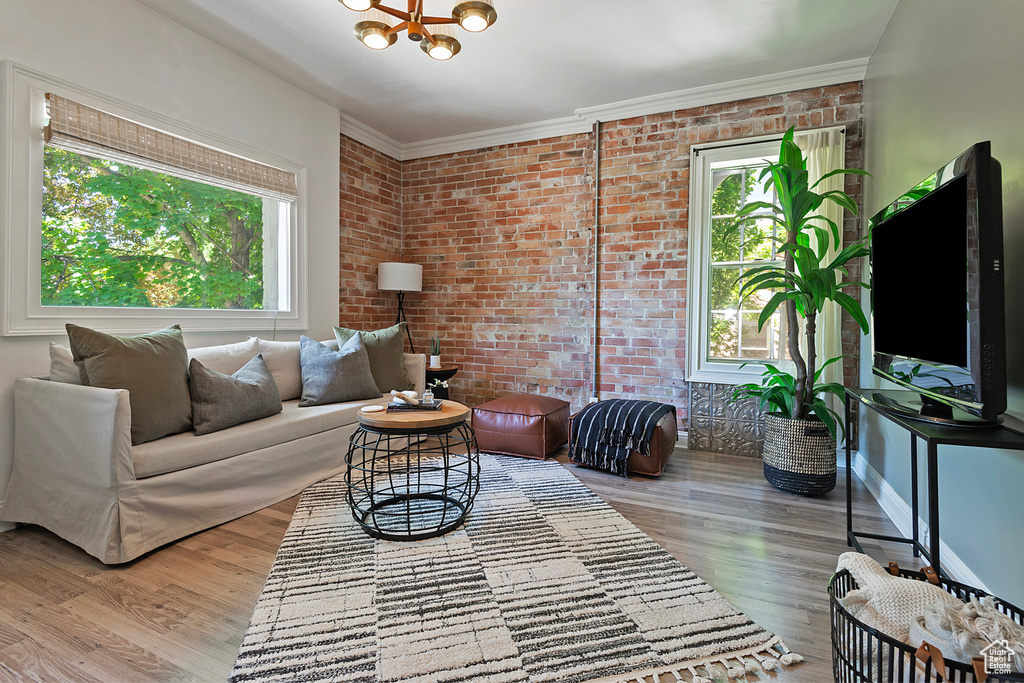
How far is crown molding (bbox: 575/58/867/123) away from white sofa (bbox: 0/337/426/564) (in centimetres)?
354

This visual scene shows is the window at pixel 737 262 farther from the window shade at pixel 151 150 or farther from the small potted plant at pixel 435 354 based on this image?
the window shade at pixel 151 150

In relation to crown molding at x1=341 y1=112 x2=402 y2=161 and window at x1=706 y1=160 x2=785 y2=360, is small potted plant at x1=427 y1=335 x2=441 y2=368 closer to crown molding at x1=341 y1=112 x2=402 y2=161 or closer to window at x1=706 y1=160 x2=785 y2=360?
crown molding at x1=341 y1=112 x2=402 y2=161

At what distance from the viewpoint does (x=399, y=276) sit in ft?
15.5

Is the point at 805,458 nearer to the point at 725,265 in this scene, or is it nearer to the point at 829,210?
the point at 725,265

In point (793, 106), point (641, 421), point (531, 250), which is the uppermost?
point (793, 106)

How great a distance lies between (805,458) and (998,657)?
6.97 ft

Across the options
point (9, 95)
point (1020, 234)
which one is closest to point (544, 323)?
point (1020, 234)

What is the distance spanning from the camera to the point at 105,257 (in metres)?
2.86

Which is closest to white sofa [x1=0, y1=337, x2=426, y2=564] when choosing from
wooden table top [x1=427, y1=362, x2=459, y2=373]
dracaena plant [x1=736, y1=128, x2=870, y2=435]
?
wooden table top [x1=427, y1=362, x2=459, y2=373]

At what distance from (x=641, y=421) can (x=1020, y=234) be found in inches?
78.7

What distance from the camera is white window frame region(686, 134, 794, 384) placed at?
155 inches

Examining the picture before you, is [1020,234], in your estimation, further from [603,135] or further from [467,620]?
[603,135]

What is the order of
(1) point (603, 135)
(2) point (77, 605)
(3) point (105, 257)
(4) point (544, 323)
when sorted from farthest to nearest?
(4) point (544, 323)
(1) point (603, 135)
(3) point (105, 257)
(2) point (77, 605)

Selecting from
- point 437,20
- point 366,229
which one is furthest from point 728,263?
point 366,229
